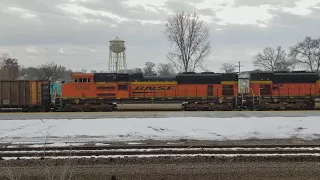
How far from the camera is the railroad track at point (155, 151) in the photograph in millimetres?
11016

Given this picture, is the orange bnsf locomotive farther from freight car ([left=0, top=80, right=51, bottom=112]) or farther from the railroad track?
the railroad track

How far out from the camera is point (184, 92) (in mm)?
26266

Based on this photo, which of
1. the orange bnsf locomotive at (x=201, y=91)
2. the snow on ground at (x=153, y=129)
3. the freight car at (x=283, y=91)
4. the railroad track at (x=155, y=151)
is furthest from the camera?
the freight car at (x=283, y=91)

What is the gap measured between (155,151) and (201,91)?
15.2m

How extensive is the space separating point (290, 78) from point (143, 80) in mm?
12054

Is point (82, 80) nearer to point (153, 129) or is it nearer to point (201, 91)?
point (201, 91)

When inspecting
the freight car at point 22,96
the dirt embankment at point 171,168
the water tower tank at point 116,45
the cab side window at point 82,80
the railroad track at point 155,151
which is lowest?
the dirt embankment at point 171,168

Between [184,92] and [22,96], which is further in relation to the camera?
[22,96]

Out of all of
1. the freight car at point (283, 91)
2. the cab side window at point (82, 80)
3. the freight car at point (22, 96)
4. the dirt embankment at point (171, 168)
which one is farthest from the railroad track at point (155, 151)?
the freight car at point (22, 96)

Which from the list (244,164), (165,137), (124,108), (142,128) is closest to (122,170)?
(244,164)

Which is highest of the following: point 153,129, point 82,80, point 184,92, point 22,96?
point 82,80

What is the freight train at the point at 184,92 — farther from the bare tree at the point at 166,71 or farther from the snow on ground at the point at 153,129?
the bare tree at the point at 166,71

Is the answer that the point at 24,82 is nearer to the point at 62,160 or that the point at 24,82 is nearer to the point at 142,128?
the point at 142,128

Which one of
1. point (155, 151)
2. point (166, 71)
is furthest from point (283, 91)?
point (166, 71)
